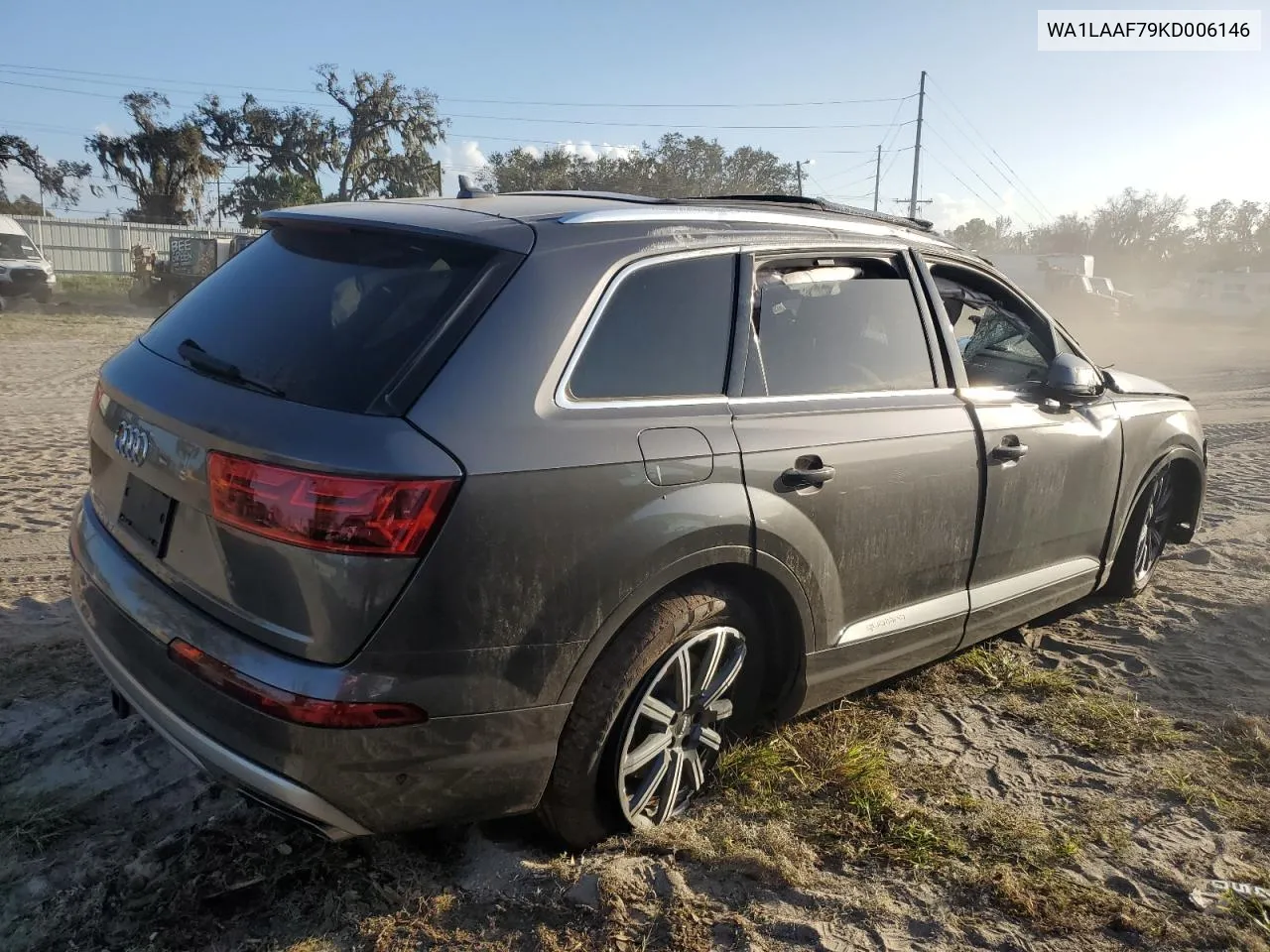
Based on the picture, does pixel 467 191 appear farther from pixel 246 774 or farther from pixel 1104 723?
pixel 1104 723

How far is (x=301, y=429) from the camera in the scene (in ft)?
7.02

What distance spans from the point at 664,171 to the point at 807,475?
54.3 m

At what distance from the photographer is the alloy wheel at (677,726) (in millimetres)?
2701

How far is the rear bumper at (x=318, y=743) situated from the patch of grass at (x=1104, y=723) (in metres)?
2.17

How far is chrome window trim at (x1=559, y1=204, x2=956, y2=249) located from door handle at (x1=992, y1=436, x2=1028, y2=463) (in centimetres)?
79

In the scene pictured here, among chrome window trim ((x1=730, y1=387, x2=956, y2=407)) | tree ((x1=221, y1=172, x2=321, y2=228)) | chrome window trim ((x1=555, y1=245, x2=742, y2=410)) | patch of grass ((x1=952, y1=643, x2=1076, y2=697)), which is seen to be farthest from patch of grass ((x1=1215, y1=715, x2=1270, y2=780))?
tree ((x1=221, y1=172, x2=321, y2=228))

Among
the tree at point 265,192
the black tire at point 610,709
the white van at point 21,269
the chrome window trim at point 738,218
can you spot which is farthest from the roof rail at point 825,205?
the tree at point 265,192

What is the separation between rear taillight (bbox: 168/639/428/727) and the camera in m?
2.10

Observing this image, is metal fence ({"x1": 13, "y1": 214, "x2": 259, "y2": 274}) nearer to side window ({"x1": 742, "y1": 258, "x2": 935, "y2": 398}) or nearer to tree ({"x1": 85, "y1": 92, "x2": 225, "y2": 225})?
tree ({"x1": 85, "y1": 92, "x2": 225, "y2": 225})

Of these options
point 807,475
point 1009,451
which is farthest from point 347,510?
point 1009,451

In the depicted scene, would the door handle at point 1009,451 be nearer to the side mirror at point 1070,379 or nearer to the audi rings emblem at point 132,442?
the side mirror at point 1070,379

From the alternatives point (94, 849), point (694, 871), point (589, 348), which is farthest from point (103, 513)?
point (694, 871)

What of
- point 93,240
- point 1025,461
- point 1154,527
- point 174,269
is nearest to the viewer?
point 1025,461

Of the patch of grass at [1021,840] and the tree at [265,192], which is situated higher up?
the tree at [265,192]
